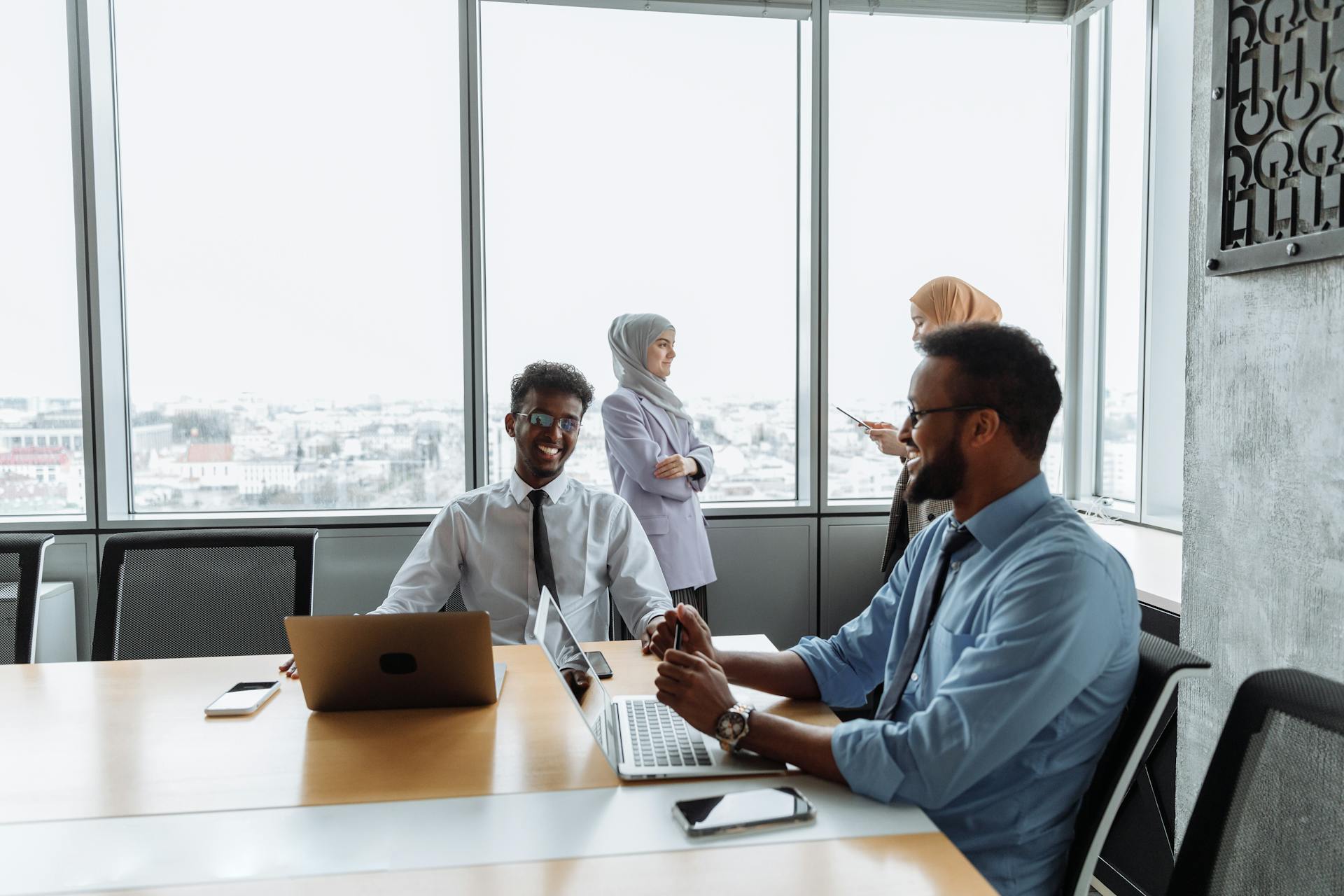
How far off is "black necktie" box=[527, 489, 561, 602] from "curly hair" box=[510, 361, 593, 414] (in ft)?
0.80

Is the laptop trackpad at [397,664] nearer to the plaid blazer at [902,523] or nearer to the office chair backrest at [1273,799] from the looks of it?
the office chair backrest at [1273,799]

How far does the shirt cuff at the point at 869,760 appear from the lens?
1146mm

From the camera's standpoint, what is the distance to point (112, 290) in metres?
3.52

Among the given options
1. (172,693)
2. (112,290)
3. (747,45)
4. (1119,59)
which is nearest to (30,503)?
(112,290)

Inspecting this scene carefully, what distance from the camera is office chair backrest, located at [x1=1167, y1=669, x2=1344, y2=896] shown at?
877 millimetres

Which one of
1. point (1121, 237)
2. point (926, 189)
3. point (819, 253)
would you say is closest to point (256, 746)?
point (819, 253)

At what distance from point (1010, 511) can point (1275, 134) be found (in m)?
0.96

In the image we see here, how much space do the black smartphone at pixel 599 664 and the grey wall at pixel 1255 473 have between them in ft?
4.05

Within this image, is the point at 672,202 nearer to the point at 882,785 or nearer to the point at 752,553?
the point at 752,553

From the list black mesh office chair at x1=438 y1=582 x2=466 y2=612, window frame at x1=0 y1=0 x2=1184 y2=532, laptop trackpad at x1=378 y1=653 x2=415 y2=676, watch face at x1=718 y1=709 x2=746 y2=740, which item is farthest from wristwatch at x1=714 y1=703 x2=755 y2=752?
window frame at x1=0 y1=0 x2=1184 y2=532

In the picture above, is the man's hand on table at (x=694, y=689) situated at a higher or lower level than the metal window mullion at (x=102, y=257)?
lower

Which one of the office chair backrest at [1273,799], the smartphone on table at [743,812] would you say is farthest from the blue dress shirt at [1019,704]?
the office chair backrest at [1273,799]

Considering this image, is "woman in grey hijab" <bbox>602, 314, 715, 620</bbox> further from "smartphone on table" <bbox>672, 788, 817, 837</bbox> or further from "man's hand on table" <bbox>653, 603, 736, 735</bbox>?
"smartphone on table" <bbox>672, 788, 817, 837</bbox>

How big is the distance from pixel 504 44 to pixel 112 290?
1800mm
